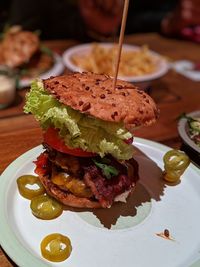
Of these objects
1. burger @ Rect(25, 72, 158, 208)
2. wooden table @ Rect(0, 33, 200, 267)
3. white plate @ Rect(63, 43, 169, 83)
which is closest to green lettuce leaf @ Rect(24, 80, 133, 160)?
burger @ Rect(25, 72, 158, 208)

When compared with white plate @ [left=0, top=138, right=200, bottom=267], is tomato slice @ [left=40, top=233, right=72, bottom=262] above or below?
above

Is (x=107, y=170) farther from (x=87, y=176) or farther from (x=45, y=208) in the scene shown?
(x=45, y=208)

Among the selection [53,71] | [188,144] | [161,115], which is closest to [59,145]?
[188,144]

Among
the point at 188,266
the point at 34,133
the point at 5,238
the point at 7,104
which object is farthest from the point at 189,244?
the point at 7,104

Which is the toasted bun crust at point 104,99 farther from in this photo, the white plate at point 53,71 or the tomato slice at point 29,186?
the white plate at point 53,71

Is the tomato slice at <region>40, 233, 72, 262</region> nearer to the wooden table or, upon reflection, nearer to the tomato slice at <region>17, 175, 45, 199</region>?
the wooden table

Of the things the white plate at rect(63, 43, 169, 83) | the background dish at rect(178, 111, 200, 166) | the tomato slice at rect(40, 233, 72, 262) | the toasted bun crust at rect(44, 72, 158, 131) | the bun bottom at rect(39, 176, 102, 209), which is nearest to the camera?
the tomato slice at rect(40, 233, 72, 262)

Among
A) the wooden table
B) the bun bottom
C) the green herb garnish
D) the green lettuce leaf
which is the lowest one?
the wooden table

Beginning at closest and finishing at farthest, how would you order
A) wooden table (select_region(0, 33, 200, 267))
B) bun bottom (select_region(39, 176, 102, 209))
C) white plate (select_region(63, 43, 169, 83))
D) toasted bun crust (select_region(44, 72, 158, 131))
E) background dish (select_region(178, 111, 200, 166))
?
1. toasted bun crust (select_region(44, 72, 158, 131))
2. bun bottom (select_region(39, 176, 102, 209))
3. background dish (select_region(178, 111, 200, 166))
4. wooden table (select_region(0, 33, 200, 267))
5. white plate (select_region(63, 43, 169, 83))
